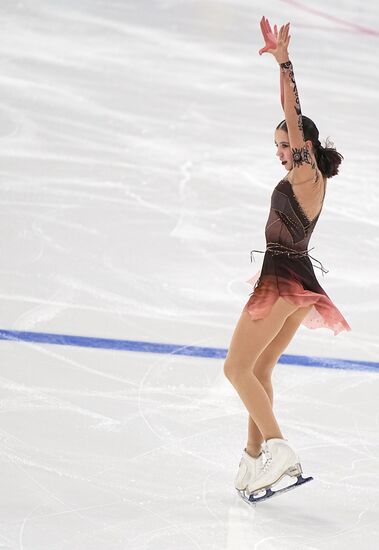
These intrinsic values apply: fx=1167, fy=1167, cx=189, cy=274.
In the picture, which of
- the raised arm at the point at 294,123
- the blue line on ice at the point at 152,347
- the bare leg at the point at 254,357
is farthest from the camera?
the blue line on ice at the point at 152,347

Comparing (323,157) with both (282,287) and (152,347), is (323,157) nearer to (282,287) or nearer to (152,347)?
(282,287)

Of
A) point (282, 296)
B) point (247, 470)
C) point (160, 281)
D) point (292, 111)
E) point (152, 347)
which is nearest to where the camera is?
point (292, 111)

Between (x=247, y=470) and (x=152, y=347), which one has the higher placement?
(x=152, y=347)

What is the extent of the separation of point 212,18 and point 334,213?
5.85 metres

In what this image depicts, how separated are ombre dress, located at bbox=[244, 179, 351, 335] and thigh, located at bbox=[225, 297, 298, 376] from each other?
22 mm

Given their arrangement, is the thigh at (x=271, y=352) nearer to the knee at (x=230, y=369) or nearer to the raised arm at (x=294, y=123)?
the knee at (x=230, y=369)

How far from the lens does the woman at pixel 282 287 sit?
3789mm

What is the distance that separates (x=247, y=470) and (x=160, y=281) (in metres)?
2.12

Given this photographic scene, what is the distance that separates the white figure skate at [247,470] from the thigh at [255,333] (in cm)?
34

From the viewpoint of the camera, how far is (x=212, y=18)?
40.8 feet

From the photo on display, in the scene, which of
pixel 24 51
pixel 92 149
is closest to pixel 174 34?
pixel 24 51

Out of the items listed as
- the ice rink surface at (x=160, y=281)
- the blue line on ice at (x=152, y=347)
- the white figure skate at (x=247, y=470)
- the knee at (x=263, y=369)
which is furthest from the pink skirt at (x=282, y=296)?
the blue line on ice at (x=152, y=347)

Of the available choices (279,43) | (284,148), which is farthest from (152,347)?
(279,43)

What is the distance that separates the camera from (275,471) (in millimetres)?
3809
